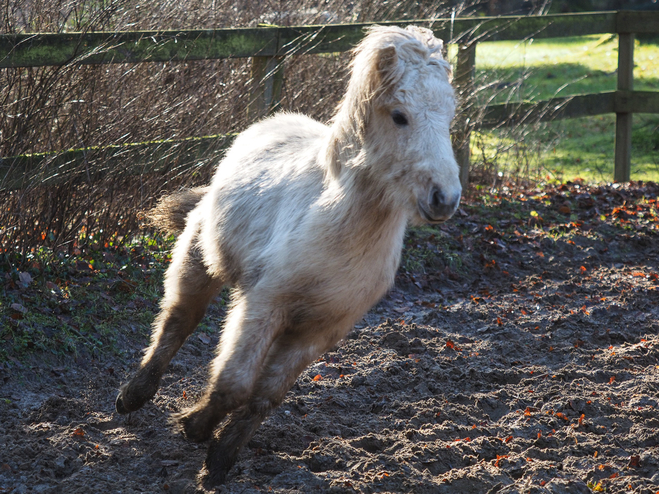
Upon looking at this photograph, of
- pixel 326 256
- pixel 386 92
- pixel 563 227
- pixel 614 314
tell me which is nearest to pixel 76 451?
pixel 326 256

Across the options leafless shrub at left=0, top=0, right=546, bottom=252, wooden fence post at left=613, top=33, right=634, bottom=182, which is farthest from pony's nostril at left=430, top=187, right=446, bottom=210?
wooden fence post at left=613, top=33, right=634, bottom=182

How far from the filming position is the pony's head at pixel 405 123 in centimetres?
267

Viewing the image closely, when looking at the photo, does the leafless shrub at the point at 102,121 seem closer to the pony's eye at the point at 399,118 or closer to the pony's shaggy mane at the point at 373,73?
the pony's shaggy mane at the point at 373,73

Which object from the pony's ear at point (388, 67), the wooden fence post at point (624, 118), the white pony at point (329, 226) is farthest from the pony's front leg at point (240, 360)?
the wooden fence post at point (624, 118)

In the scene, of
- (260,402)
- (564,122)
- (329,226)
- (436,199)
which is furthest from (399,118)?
(564,122)

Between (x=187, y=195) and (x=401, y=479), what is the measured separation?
83.7 inches

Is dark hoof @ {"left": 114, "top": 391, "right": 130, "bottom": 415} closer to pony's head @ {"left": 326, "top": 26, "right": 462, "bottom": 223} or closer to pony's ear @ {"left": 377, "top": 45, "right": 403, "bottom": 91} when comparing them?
pony's head @ {"left": 326, "top": 26, "right": 462, "bottom": 223}

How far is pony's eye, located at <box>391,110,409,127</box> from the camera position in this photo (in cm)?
280

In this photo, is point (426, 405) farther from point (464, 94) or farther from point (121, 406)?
point (464, 94)

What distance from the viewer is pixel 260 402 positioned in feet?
10.1

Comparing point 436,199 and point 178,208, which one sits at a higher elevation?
point 436,199

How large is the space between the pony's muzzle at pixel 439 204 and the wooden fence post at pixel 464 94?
4.98 meters

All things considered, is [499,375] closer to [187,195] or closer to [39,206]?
[187,195]

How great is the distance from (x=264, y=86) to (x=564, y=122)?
7.58m
